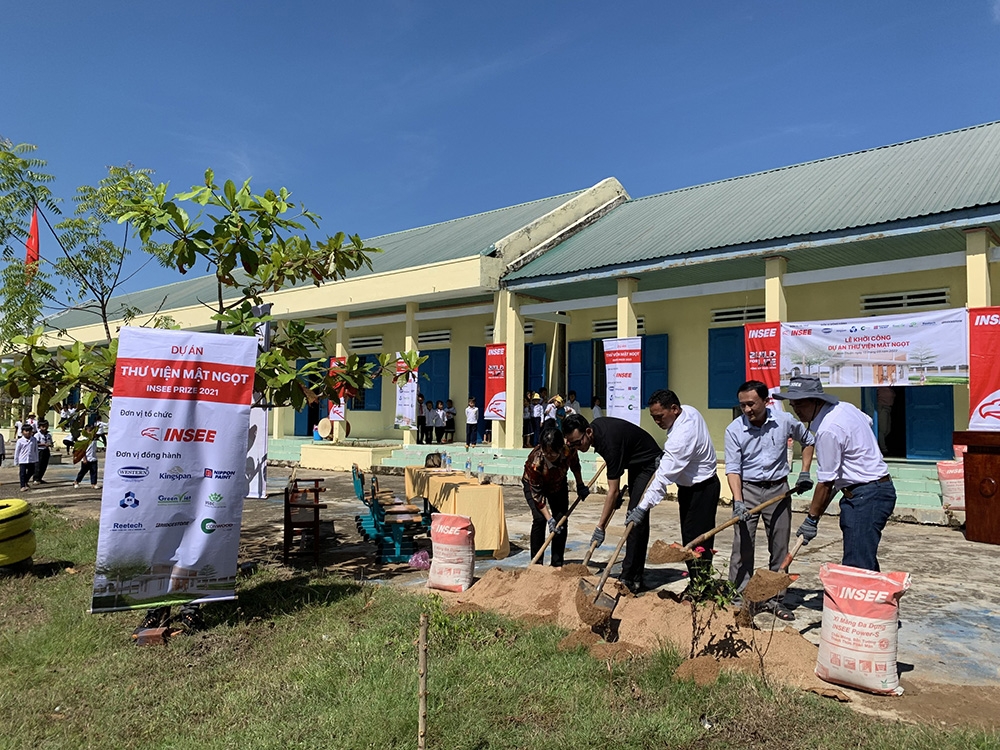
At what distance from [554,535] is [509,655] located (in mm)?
1806

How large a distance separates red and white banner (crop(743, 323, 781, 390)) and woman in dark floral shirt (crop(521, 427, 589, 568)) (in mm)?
5625

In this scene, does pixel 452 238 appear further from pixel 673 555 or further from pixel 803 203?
pixel 673 555

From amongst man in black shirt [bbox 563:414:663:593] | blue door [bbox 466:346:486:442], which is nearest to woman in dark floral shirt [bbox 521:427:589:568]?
man in black shirt [bbox 563:414:663:593]

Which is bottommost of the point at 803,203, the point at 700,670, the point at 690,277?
the point at 700,670

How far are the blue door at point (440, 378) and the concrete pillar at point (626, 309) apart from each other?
6.45 m

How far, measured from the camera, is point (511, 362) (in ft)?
48.2

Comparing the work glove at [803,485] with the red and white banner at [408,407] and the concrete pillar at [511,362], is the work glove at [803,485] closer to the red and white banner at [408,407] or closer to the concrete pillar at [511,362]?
the concrete pillar at [511,362]

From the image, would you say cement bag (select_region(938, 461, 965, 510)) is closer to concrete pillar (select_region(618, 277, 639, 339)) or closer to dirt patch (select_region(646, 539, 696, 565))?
concrete pillar (select_region(618, 277, 639, 339))

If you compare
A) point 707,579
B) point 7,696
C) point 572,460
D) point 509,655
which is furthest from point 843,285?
point 7,696

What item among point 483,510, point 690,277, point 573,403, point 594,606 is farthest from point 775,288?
point 594,606

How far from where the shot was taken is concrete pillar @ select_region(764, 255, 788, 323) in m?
11.0

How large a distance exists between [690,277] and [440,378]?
25.9ft

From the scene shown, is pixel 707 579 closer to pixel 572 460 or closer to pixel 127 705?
pixel 572 460

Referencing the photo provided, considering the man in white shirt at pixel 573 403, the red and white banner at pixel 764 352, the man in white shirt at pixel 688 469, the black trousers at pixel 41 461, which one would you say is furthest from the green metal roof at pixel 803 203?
the black trousers at pixel 41 461
